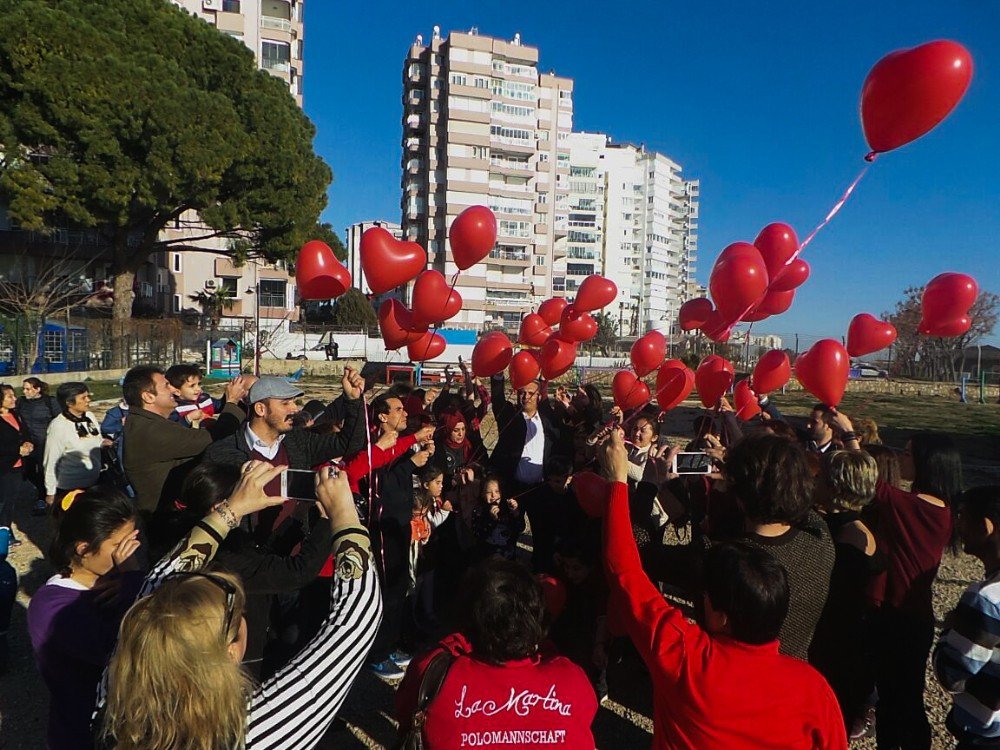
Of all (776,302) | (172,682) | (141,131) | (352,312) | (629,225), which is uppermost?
(629,225)

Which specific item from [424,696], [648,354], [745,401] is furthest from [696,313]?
[424,696]

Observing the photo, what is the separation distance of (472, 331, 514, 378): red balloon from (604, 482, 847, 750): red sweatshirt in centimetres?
406

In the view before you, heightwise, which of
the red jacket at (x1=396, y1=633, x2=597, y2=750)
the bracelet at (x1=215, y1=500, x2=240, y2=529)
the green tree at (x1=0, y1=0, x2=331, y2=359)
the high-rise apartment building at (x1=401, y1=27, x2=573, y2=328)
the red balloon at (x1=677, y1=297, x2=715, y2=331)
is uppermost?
the high-rise apartment building at (x1=401, y1=27, x2=573, y2=328)

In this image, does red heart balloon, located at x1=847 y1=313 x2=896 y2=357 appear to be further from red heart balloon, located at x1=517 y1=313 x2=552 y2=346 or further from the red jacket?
the red jacket

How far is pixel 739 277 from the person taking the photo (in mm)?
3867

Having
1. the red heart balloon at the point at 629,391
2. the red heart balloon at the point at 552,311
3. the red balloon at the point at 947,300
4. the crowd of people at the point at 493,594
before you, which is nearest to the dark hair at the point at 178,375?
the crowd of people at the point at 493,594

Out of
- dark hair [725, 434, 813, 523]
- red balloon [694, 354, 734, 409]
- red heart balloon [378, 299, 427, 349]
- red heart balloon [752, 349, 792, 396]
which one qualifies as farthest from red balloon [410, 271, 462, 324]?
dark hair [725, 434, 813, 523]

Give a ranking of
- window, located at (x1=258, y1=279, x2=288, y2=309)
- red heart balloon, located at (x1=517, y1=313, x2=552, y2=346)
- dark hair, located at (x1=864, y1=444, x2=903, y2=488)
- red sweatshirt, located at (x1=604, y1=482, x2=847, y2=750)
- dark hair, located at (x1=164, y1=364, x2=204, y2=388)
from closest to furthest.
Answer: red sweatshirt, located at (x1=604, y1=482, x2=847, y2=750) → dark hair, located at (x1=864, y1=444, x2=903, y2=488) → dark hair, located at (x1=164, y1=364, x2=204, y2=388) → red heart balloon, located at (x1=517, y1=313, x2=552, y2=346) → window, located at (x1=258, y1=279, x2=288, y2=309)

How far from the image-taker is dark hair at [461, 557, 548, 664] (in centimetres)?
167

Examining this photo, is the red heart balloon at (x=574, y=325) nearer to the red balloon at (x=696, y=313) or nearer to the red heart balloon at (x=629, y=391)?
the red heart balloon at (x=629, y=391)

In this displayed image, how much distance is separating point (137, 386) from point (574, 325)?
11.4 ft

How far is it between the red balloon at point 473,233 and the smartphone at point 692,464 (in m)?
2.29

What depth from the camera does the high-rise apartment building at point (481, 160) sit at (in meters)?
55.6

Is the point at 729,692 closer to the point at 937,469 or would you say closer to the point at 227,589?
the point at 227,589
